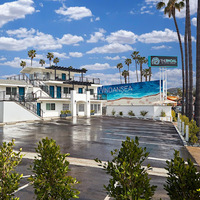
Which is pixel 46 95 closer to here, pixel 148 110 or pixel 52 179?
pixel 148 110

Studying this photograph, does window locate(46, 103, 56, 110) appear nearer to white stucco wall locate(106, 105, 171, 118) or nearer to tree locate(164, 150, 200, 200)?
white stucco wall locate(106, 105, 171, 118)

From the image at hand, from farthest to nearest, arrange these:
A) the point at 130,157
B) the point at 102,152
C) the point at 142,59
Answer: the point at 142,59
the point at 102,152
the point at 130,157

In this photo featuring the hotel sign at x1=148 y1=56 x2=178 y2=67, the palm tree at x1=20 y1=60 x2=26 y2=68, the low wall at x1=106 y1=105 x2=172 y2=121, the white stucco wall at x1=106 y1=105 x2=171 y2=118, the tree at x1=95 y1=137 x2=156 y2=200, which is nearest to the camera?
the tree at x1=95 y1=137 x2=156 y2=200

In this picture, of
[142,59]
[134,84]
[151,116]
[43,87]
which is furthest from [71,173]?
[142,59]

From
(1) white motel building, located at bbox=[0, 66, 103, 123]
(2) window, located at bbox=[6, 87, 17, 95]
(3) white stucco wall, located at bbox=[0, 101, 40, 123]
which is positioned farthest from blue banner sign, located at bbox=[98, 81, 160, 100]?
(3) white stucco wall, located at bbox=[0, 101, 40, 123]

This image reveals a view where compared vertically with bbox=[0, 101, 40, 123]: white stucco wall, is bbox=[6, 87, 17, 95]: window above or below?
above

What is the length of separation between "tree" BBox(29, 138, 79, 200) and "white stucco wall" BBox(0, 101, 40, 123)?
2590cm

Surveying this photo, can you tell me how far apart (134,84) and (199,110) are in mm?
35708

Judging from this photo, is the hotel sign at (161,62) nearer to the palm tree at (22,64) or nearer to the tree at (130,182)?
the tree at (130,182)

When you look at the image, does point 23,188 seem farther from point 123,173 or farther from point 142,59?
point 142,59

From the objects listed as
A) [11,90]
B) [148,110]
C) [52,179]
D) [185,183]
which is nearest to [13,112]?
[11,90]

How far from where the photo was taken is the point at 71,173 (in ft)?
26.4

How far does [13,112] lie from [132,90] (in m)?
31.0

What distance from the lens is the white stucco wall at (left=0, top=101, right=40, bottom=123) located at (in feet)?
88.3
